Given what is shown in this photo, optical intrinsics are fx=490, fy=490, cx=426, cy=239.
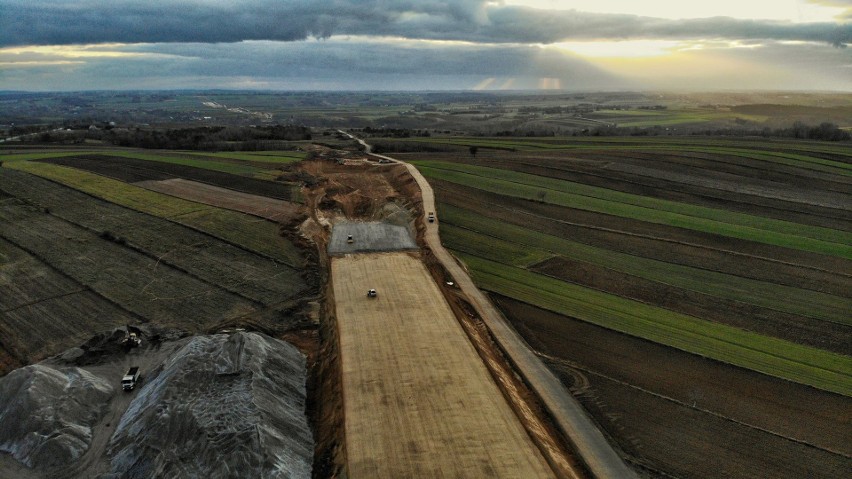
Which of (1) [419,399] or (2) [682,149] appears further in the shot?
(2) [682,149]

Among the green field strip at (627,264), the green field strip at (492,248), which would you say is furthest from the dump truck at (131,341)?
the green field strip at (627,264)

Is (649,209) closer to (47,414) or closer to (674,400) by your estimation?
(674,400)

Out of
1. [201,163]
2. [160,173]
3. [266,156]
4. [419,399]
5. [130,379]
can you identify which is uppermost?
[266,156]

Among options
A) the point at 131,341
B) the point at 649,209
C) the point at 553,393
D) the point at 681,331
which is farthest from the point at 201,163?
the point at 681,331

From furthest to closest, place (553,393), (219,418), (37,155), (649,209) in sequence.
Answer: (37,155) < (649,209) < (553,393) < (219,418)

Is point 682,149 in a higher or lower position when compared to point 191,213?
higher

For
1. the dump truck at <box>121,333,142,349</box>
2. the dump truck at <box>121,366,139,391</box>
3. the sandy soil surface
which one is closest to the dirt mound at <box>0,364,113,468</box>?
the dump truck at <box>121,366,139,391</box>

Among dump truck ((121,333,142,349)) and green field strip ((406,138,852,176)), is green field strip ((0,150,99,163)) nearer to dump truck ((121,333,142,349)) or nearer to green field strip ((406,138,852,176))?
green field strip ((406,138,852,176))
